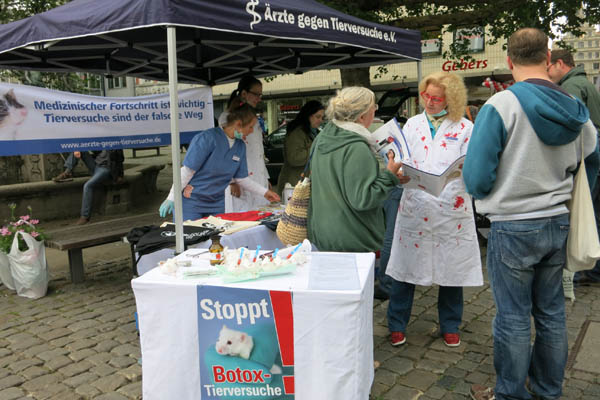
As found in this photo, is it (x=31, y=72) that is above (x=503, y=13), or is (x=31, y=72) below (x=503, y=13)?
below

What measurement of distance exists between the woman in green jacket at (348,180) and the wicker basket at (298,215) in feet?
0.21

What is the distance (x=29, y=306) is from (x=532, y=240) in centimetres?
406

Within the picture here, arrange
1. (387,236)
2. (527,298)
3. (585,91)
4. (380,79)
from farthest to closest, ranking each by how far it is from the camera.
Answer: (380,79)
(585,91)
(387,236)
(527,298)

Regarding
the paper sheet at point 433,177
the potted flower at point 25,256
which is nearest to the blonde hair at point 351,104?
the paper sheet at point 433,177

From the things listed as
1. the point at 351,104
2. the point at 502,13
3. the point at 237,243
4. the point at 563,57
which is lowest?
the point at 237,243

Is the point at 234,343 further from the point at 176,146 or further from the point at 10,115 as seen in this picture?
the point at 10,115

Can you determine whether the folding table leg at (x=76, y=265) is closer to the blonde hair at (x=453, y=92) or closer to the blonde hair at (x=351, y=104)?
the blonde hair at (x=351, y=104)

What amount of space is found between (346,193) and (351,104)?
0.48 meters

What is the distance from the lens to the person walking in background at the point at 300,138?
17.4 feet

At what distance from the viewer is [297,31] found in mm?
3650

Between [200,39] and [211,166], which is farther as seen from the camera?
[200,39]

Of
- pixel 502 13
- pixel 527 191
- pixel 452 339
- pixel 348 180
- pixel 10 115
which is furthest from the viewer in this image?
pixel 502 13

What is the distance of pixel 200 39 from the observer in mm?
4848

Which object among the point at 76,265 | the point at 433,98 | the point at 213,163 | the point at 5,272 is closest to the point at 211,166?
the point at 213,163
